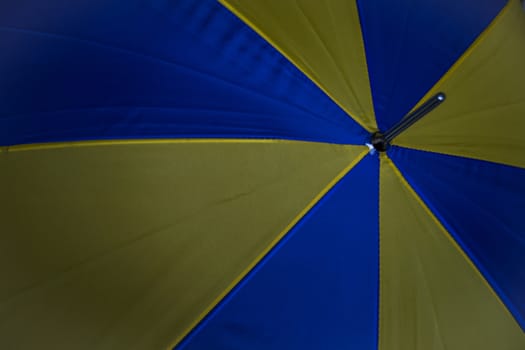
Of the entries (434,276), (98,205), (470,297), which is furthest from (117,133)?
(470,297)

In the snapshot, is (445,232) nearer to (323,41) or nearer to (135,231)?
(323,41)

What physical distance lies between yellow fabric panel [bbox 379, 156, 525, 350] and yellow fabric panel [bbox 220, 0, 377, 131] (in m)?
0.16

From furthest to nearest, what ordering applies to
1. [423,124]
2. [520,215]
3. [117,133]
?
[520,215] < [423,124] < [117,133]

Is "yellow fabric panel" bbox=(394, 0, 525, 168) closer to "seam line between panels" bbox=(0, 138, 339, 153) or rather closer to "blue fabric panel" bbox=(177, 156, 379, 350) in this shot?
"blue fabric panel" bbox=(177, 156, 379, 350)

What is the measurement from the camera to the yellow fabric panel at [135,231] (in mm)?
831

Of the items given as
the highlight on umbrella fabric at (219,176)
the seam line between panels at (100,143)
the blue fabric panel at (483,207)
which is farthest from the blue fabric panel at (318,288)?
the seam line between panels at (100,143)

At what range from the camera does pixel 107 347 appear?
858mm

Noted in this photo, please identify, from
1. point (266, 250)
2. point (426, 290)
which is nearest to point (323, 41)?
point (266, 250)

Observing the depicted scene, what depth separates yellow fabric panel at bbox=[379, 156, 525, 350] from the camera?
0.93 metres

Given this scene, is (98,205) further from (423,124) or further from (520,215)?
(520,215)

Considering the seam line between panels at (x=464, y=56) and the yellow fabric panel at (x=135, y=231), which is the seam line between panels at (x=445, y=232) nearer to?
the seam line between panels at (x=464, y=56)

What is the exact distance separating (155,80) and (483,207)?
0.79 meters

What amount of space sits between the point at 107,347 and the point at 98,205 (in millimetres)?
281

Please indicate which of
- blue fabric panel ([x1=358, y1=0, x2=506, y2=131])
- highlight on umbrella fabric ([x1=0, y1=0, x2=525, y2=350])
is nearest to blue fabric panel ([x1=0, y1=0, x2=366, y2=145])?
highlight on umbrella fabric ([x1=0, y1=0, x2=525, y2=350])
